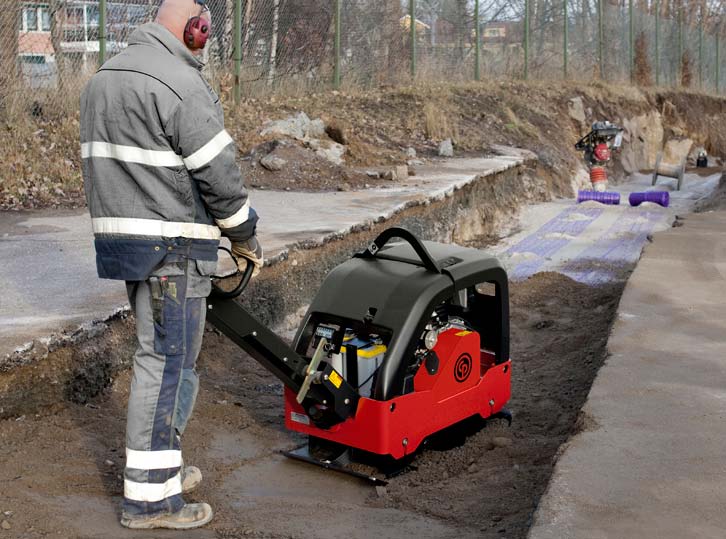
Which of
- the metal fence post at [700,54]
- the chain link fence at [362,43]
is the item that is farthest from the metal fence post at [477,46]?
the metal fence post at [700,54]

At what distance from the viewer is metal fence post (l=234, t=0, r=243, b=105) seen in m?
13.7

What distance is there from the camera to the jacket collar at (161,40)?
11.1 ft

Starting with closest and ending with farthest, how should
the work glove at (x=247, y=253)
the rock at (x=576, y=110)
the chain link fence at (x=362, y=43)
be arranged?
the work glove at (x=247, y=253) < the chain link fence at (x=362, y=43) < the rock at (x=576, y=110)

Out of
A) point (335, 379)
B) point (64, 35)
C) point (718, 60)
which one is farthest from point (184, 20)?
point (718, 60)

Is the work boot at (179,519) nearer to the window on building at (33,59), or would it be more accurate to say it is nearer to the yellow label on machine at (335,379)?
the yellow label on machine at (335,379)

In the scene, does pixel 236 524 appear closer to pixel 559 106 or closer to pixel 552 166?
pixel 552 166

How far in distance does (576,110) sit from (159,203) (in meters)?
19.5

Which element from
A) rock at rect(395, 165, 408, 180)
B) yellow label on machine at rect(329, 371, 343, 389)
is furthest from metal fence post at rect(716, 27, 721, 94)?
yellow label on machine at rect(329, 371, 343, 389)

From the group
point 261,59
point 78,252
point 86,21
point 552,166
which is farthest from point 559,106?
point 78,252

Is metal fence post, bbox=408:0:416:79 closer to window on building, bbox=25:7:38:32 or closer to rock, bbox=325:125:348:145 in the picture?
rock, bbox=325:125:348:145

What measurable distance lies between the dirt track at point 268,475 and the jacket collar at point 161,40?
1.76 m

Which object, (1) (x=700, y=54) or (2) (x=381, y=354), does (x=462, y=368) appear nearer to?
(2) (x=381, y=354)

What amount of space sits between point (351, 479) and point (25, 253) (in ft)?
12.3

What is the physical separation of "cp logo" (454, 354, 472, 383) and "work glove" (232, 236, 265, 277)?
1.16 m
